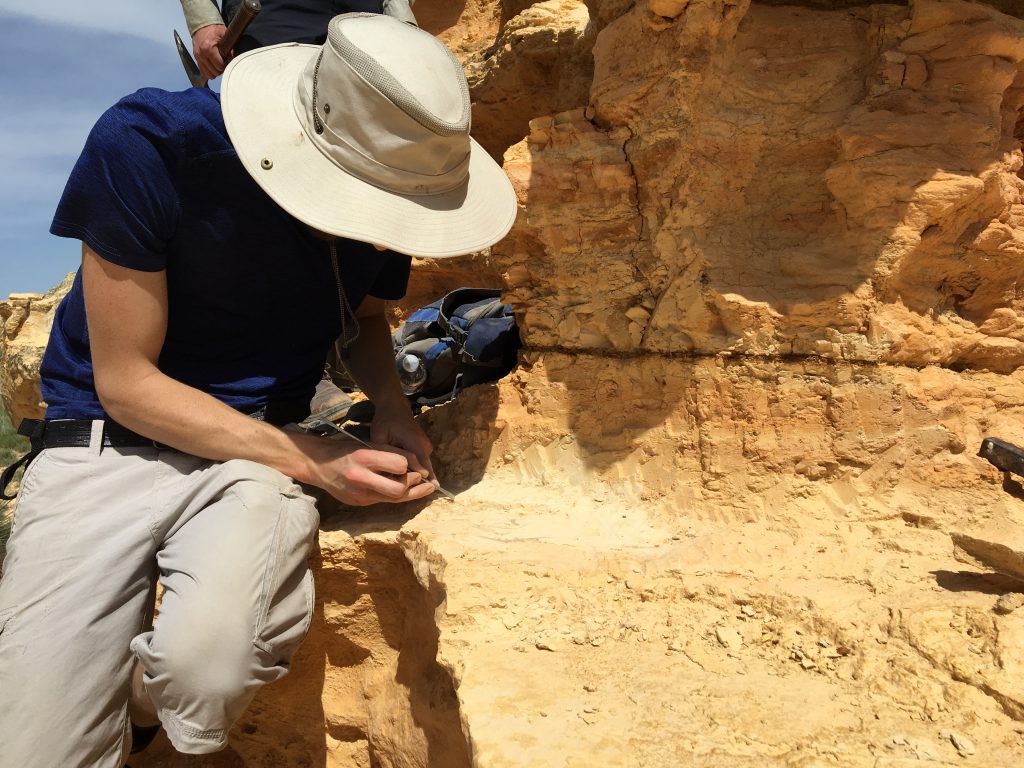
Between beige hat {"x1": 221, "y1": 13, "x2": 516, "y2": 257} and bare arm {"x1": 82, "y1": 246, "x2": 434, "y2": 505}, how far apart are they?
470 mm

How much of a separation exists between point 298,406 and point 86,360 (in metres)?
0.57

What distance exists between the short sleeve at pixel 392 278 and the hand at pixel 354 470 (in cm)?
60

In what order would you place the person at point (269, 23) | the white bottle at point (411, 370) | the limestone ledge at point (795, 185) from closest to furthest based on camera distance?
the limestone ledge at point (795, 185) → the person at point (269, 23) → the white bottle at point (411, 370)

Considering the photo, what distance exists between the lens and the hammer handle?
2648 mm

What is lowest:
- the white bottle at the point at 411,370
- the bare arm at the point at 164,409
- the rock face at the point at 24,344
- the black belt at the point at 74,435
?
the rock face at the point at 24,344

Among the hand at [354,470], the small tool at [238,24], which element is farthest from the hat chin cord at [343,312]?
the small tool at [238,24]

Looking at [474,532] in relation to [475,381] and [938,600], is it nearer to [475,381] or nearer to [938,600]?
[475,381]

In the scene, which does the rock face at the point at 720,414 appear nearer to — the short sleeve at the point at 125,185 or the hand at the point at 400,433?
the hand at the point at 400,433

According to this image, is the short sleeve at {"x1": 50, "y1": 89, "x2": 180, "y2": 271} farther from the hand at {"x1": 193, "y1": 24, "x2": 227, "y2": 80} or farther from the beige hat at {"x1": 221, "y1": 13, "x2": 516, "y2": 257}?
the hand at {"x1": 193, "y1": 24, "x2": 227, "y2": 80}

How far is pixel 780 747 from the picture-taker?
141 centimetres

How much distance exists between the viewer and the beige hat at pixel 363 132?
5.17 feet

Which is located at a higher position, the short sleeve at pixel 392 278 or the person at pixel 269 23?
the person at pixel 269 23

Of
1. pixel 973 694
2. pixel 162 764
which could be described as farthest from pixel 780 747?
pixel 162 764

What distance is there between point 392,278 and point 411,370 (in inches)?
28.5
